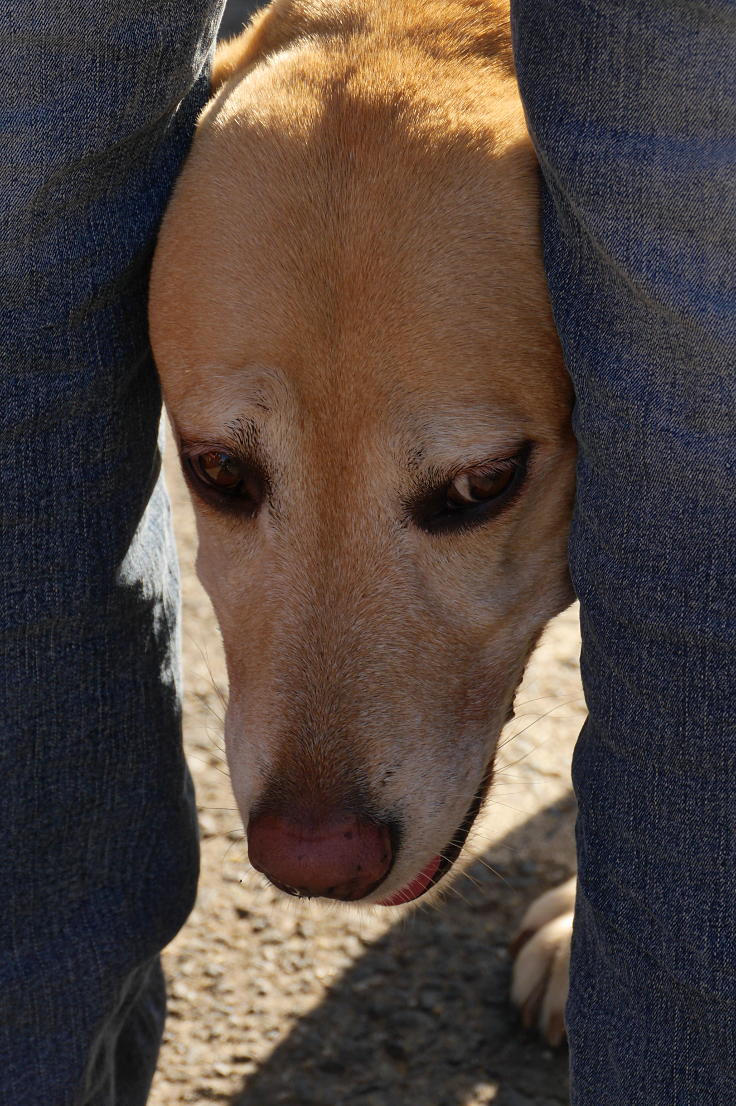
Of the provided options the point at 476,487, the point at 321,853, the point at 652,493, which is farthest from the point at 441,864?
the point at 652,493

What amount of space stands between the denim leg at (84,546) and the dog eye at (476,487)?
0.53 meters

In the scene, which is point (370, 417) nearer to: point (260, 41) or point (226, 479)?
point (226, 479)

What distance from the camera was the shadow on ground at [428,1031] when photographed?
7.96 feet

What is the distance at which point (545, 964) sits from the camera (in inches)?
100.0

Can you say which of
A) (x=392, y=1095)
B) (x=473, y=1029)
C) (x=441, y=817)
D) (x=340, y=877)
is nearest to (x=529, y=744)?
(x=473, y=1029)

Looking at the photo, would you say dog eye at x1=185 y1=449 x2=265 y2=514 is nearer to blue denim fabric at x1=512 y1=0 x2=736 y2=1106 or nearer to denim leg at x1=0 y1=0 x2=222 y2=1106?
denim leg at x1=0 y1=0 x2=222 y2=1106

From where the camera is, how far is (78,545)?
75.3 inches

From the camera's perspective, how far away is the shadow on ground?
243 centimetres

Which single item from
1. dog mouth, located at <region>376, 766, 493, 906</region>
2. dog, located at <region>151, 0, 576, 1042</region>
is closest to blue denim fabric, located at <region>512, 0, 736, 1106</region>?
dog, located at <region>151, 0, 576, 1042</region>

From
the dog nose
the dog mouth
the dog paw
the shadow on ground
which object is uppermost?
the dog nose

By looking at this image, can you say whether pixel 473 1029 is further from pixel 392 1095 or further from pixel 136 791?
pixel 136 791

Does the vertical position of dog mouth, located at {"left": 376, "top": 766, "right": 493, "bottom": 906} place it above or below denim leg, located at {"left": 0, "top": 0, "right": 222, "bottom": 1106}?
below

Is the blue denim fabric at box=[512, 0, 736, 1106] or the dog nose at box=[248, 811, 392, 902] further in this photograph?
the dog nose at box=[248, 811, 392, 902]

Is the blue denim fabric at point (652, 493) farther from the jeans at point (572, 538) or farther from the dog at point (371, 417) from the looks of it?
the dog at point (371, 417)
